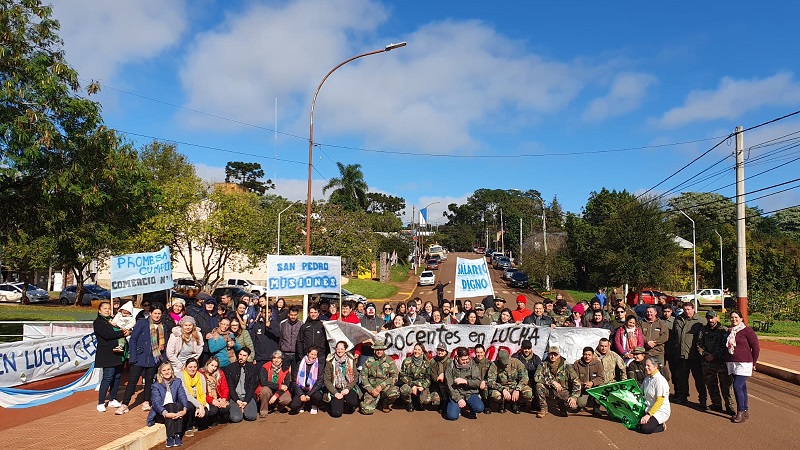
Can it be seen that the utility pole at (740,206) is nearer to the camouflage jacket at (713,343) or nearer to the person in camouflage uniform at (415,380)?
the camouflage jacket at (713,343)

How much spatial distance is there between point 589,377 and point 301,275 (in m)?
6.83

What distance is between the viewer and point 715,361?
9703 mm

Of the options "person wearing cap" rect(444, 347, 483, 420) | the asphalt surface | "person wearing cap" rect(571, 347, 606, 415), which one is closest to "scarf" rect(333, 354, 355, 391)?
the asphalt surface

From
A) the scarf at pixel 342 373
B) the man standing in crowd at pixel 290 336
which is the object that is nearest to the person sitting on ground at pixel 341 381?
the scarf at pixel 342 373

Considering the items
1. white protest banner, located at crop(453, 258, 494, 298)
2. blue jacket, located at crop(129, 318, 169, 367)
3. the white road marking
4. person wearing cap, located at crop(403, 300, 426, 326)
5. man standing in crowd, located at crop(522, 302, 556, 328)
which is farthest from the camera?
white protest banner, located at crop(453, 258, 494, 298)

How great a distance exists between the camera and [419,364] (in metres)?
10.0

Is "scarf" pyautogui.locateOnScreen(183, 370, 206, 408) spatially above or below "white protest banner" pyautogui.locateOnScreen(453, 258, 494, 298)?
below

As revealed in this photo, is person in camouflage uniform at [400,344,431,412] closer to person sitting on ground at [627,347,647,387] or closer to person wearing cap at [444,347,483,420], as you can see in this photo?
person wearing cap at [444,347,483,420]

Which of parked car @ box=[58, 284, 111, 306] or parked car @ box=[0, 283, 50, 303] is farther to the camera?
parked car @ box=[0, 283, 50, 303]

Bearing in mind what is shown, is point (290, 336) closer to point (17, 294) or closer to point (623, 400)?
point (623, 400)

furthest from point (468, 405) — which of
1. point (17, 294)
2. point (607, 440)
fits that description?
point (17, 294)

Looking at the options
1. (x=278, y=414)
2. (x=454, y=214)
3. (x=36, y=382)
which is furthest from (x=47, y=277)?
(x=454, y=214)

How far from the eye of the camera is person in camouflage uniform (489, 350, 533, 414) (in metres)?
9.65

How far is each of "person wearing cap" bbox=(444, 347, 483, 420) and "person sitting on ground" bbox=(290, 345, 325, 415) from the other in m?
2.17
